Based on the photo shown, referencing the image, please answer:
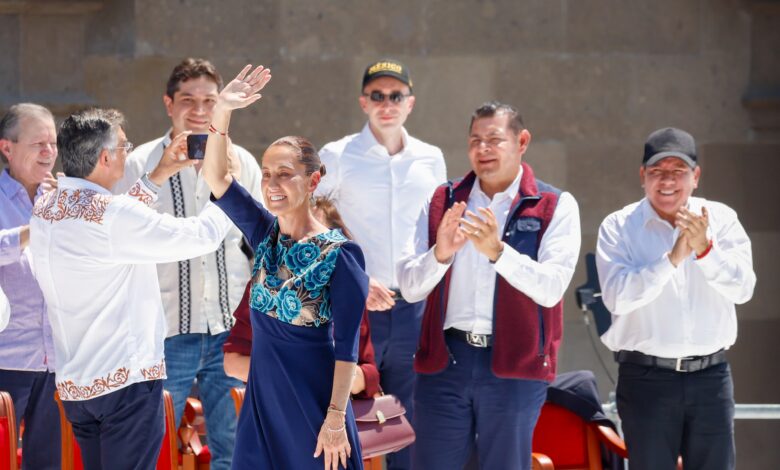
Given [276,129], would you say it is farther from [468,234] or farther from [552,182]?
[468,234]

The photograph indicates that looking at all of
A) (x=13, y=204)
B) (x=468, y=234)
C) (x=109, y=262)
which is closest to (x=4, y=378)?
(x=13, y=204)

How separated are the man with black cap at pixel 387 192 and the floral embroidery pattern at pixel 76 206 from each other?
148 cm

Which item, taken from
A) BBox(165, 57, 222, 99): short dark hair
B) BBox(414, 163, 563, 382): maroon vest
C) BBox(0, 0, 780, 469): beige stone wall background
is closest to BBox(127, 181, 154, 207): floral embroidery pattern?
BBox(165, 57, 222, 99): short dark hair

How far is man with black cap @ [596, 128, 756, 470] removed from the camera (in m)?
5.16

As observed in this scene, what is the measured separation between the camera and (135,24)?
7336 mm

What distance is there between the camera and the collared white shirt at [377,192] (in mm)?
5891

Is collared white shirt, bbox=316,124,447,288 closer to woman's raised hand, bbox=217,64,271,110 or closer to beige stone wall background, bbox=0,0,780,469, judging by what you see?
beige stone wall background, bbox=0,0,780,469

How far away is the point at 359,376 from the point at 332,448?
69 cm

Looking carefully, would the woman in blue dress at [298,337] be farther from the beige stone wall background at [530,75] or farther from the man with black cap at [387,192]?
the beige stone wall background at [530,75]

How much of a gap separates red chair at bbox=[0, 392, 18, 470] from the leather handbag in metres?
1.36

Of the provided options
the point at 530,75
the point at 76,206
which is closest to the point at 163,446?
the point at 76,206

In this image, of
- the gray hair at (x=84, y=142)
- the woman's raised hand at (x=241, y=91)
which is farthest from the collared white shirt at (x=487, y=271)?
the gray hair at (x=84, y=142)

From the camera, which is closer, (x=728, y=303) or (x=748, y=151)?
(x=728, y=303)

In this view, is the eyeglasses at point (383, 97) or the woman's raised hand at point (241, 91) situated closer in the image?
the woman's raised hand at point (241, 91)
